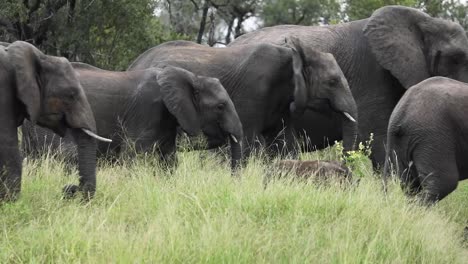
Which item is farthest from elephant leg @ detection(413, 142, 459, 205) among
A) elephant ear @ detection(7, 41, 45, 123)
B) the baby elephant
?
elephant ear @ detection(7, 41, 45, 123)

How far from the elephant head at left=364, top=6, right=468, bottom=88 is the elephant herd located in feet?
0.05

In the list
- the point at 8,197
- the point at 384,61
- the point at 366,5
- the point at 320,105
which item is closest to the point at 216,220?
the point at 8,197

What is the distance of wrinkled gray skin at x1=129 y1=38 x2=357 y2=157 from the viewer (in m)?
10.0

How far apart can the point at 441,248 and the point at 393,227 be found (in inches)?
14.4

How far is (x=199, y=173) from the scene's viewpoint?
25.8ft

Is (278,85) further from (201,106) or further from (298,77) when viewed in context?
(201,106)

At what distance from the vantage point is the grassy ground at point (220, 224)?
5414 mm

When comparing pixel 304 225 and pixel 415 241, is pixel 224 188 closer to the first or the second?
pixel 304 225

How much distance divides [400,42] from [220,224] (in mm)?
5746

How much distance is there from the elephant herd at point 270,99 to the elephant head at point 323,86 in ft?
0.04

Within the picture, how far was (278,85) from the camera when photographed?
10211mm

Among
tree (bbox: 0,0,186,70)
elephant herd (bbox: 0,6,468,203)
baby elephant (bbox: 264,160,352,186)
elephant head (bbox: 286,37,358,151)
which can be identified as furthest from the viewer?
tree (bbox: 0,0,186,70)

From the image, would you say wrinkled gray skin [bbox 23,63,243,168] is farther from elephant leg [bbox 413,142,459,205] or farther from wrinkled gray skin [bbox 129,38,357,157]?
elephant leg [bbox 413,142,459,205]

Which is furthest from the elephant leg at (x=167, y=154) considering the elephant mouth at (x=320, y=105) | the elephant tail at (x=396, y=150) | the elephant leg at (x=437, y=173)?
the elephant leg at (x=437, y=173)
